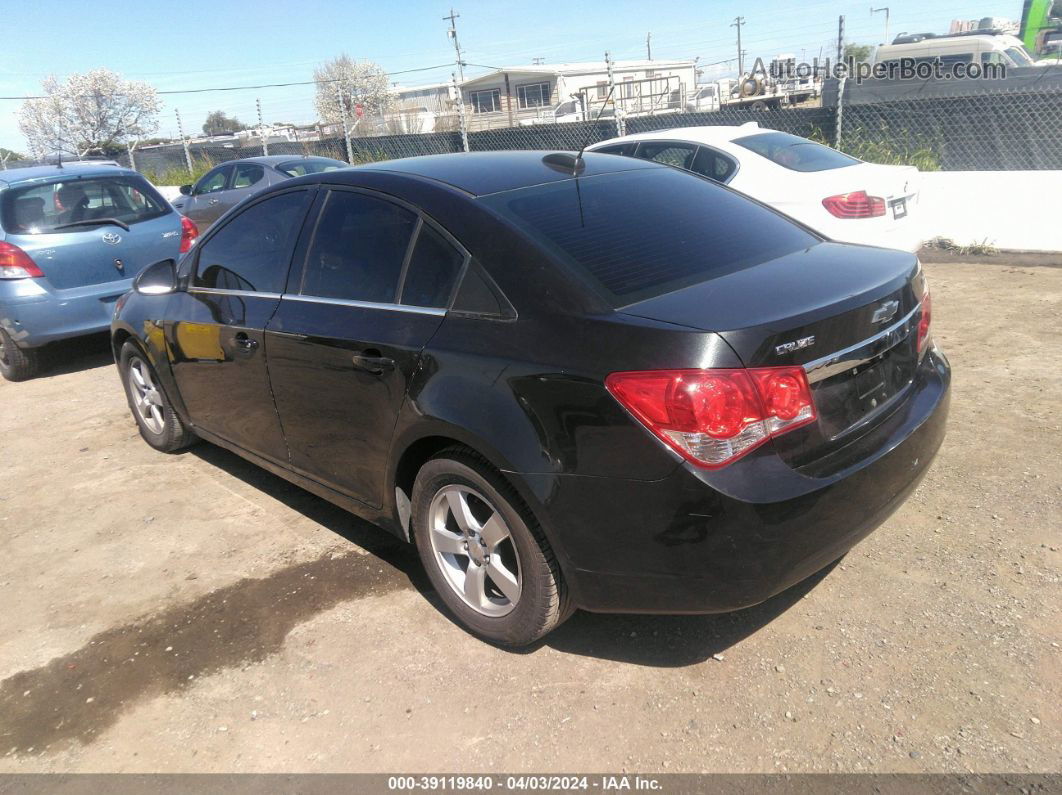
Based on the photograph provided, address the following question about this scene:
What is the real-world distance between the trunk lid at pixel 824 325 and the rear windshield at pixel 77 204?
6.18m

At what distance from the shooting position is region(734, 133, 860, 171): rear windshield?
24.2 ft

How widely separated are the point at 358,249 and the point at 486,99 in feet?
170

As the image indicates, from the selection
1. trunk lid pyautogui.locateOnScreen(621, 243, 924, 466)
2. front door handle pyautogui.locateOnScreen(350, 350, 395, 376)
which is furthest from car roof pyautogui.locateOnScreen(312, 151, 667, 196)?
trunk lid pyautogui.locateOnScreen(621, 243, 924, 466)

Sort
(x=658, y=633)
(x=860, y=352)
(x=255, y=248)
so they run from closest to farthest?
(x=860, y=352)
(x=658, y=633)
(x=255, y=248)

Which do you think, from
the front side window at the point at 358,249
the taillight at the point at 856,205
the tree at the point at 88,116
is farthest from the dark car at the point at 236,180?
the tree at the point at 88,116

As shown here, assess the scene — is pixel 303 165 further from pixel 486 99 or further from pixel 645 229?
pixel 486 99

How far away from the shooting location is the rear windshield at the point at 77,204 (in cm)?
677

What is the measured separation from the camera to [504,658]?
9.80ft

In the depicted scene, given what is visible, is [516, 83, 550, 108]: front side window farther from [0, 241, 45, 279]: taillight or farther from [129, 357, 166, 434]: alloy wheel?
[129, 357, 166, 434]: alloy wheel

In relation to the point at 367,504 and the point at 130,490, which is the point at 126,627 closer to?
the point at 367,504

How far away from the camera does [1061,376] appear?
5.05m

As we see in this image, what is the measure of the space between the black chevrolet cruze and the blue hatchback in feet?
12.1

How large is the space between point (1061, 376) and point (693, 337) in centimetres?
388

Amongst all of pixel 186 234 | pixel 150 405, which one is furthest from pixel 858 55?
pixel 150 405
